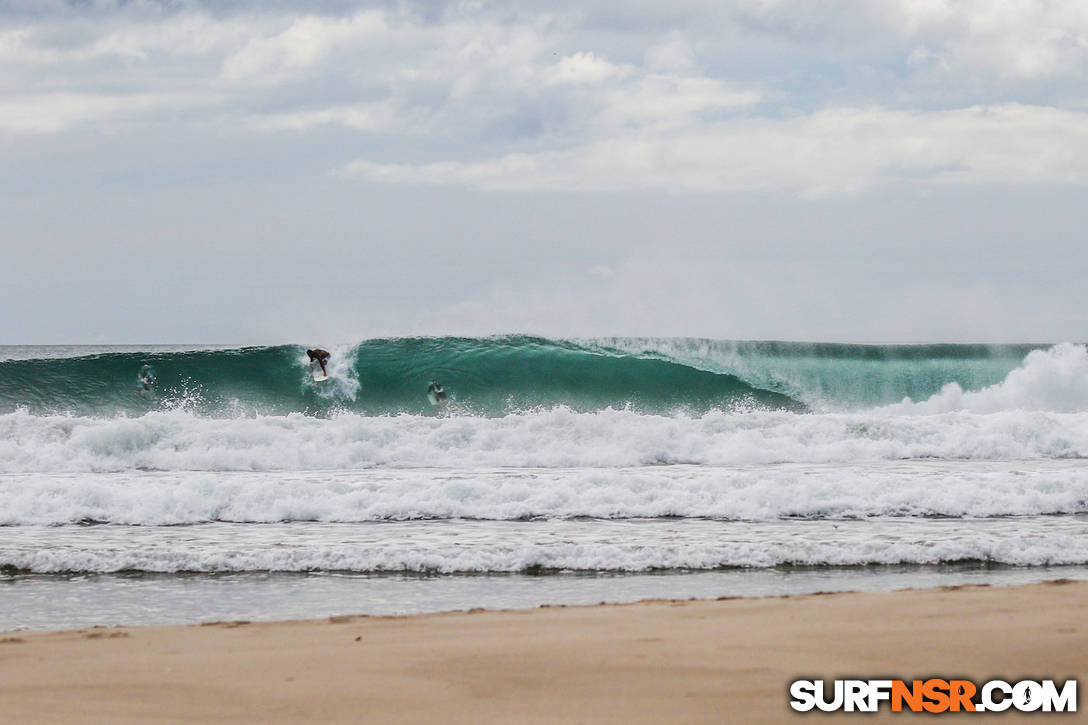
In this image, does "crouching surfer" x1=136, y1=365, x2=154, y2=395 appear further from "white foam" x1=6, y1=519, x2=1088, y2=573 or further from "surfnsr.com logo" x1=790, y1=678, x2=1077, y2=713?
"surfnsr.com logo" x1=790, y1=678, x2=1077, y2=713

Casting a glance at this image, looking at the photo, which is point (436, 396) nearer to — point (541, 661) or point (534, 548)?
point (534, 548)

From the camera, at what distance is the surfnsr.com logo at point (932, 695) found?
3.44 m

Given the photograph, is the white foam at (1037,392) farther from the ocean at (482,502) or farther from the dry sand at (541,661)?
the dry sand at (541,661)

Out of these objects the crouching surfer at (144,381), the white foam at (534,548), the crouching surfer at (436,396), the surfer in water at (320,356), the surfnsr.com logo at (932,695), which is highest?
the surfer in water at (320,356)

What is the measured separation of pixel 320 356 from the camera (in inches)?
800

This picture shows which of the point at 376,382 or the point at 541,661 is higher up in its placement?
the point at 376,382

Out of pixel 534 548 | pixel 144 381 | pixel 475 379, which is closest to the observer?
pixel 534 548

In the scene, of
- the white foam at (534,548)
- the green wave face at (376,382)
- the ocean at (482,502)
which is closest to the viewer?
the ocean at (482,502)

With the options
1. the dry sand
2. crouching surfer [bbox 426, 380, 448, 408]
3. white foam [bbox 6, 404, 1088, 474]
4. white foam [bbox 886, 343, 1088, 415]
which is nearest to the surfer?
crouching surfer [bbox 426, 380, 448, 408]

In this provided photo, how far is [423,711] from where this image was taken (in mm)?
3486

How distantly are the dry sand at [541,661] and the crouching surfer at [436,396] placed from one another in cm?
1510

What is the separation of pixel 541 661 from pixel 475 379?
1686cm

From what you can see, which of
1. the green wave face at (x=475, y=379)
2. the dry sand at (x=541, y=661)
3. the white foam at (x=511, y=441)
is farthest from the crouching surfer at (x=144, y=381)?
the dry sand at (x=541, y=661)

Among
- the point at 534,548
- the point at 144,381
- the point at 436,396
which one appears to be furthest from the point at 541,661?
the point at 144,381
